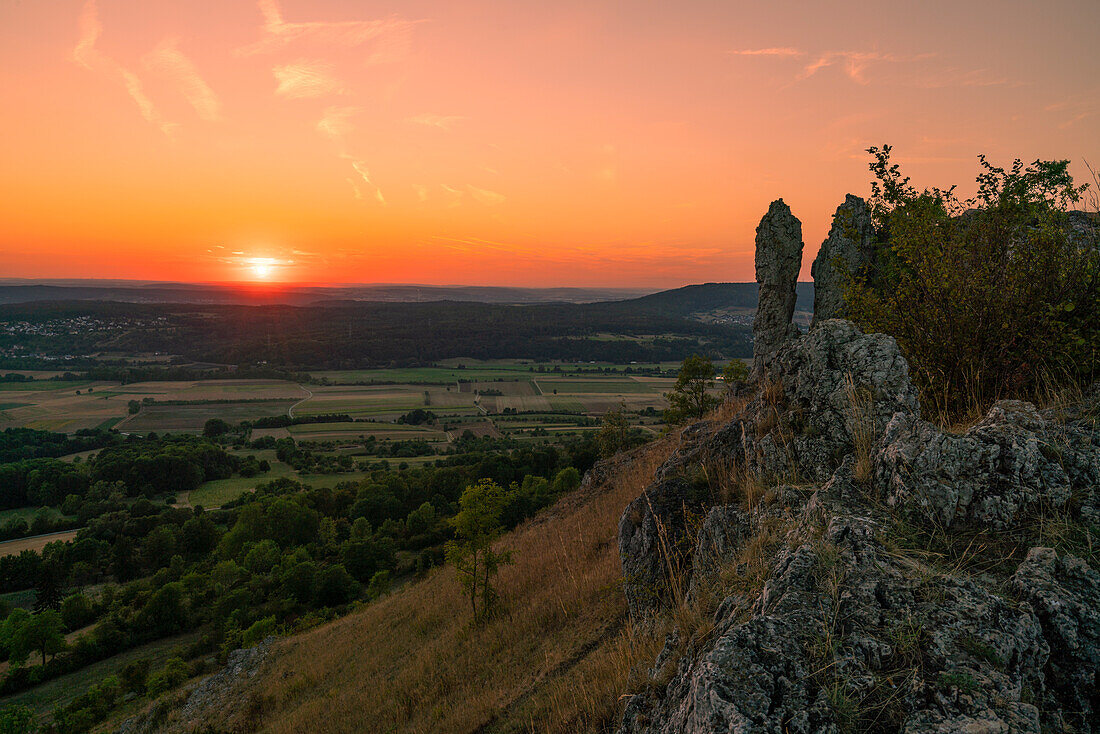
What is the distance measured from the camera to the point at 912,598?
3.48 meters

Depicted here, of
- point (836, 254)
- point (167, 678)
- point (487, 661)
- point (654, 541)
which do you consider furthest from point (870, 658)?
point (167, 678)

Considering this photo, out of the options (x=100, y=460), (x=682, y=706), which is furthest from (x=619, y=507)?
(x=100, y=460)

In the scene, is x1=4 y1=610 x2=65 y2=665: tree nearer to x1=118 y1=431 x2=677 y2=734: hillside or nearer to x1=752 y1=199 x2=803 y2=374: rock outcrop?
x1=118 y1=431 x2=677 y2=734: hillside

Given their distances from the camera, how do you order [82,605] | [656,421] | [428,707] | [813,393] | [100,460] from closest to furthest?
[813,393] < [428,707] < [82,605] < [100,460] < [656,421]

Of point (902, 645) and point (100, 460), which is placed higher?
point (902, 645)

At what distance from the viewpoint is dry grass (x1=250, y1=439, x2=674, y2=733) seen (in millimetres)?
7160

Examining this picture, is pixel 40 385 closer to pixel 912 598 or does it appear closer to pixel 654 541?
pixel 654 541

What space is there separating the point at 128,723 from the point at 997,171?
43.8 metres

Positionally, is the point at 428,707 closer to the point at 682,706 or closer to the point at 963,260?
the point at 682,706

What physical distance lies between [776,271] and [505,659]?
26.5 meters

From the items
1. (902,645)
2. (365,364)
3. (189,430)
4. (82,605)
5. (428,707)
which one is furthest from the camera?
(365,364)

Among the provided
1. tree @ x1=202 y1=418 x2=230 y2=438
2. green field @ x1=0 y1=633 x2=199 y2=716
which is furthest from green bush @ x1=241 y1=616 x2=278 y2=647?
tree @ x1=202 y1=418 x2=230 y2=438

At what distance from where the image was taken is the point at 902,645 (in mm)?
3213

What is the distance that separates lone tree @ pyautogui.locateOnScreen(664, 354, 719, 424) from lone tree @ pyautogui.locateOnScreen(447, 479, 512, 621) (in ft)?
71.0
